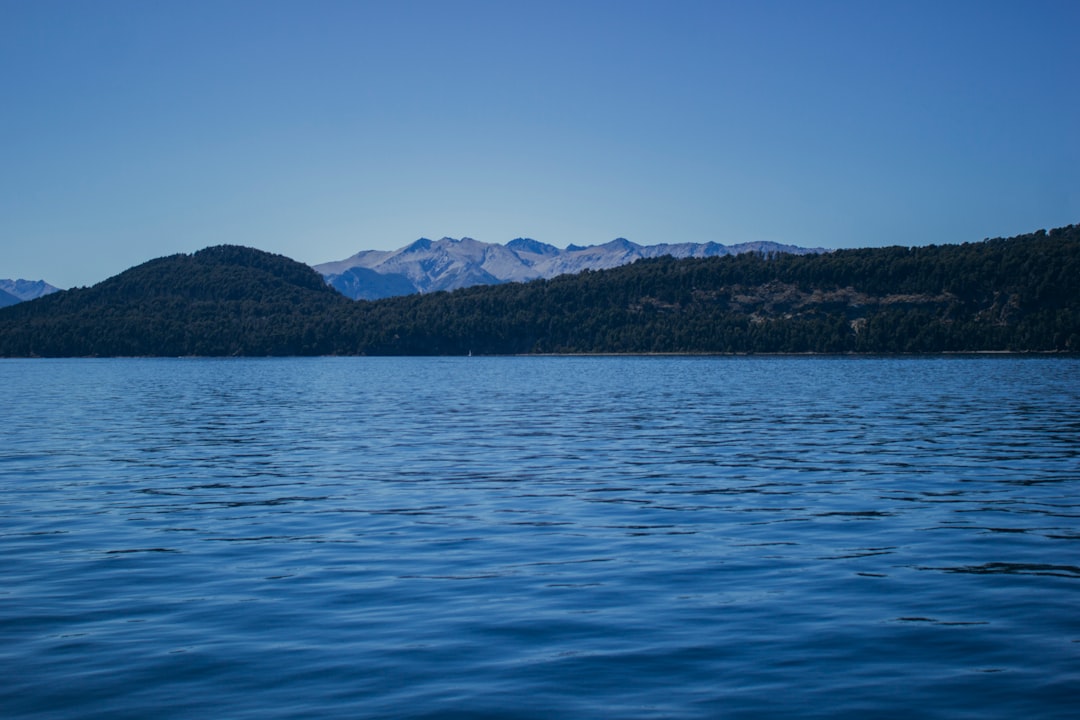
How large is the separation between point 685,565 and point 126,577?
10224mm

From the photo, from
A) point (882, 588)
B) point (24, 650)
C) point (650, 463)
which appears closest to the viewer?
point (24, 650)

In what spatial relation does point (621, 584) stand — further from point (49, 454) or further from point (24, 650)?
point (49, 454)

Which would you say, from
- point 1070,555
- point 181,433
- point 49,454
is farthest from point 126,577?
point 181,433

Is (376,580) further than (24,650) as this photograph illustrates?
Yes

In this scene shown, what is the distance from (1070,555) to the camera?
1981 cm

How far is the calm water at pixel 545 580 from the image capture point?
12312 mm

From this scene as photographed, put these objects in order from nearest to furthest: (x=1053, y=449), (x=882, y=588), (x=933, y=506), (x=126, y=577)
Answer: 1. (x=882, y=588)
2. (x=126, y=577)
3. (x=933, y=506)
4. (x=1053, y=449)

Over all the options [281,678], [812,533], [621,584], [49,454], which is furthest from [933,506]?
[49,454]

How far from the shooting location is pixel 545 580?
18062 mm

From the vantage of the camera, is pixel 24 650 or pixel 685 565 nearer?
→ pixel 24 650

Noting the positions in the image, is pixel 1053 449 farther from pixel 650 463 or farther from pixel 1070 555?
pixel 1070 555

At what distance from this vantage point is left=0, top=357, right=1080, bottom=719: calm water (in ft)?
40.4

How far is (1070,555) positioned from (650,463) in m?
17.0

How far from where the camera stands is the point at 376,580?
59.7 ft
